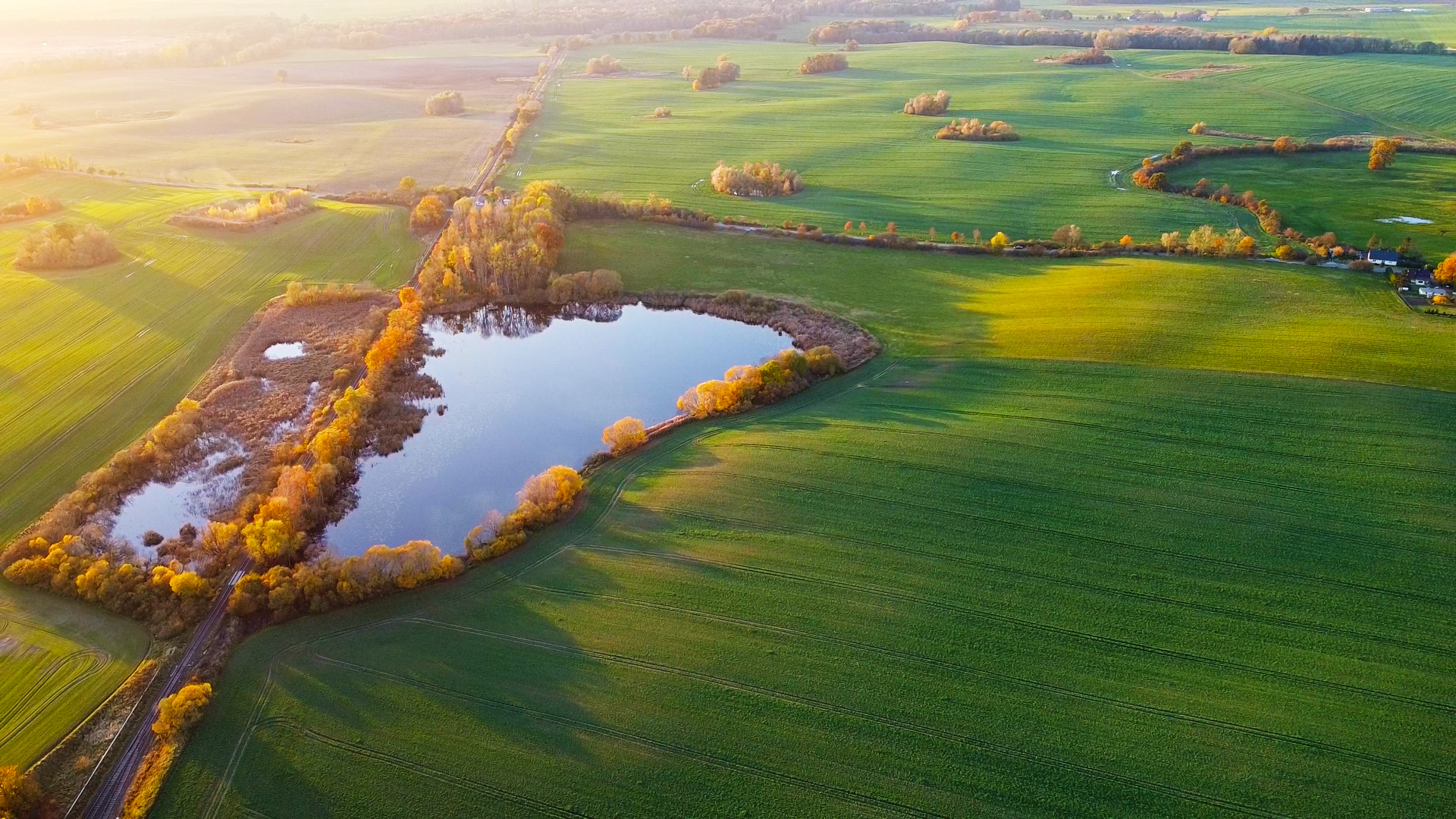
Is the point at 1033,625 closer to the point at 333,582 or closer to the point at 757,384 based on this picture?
the point at 757,384

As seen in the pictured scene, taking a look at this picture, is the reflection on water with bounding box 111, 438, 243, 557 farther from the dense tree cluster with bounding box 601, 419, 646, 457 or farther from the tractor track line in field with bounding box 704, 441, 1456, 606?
the tractor track line in field with bounding box 704, 441, 1456, 606

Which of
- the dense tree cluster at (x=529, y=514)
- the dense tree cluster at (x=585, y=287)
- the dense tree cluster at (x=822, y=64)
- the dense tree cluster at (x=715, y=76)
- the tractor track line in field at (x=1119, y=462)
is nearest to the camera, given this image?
the tractor track line in field at (x=1119, y=462)

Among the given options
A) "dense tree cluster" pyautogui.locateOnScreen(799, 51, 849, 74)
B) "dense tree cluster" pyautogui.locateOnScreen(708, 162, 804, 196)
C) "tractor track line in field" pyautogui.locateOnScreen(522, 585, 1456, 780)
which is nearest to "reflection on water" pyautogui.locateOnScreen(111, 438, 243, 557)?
"tractor track line in field" pyautogui.locateOnScreen(522, 585, 1456, 780)

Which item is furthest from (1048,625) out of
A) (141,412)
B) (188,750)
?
(141,412)

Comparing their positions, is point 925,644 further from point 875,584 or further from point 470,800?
point 470,800

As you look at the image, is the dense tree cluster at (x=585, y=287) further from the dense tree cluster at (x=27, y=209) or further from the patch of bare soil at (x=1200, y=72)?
the patch of bare soil at (x=1200, y=72)

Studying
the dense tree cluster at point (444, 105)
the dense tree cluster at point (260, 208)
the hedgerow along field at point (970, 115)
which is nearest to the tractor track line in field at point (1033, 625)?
the hedgerow along field at point (970, 115)

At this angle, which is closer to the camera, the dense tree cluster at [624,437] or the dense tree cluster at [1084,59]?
the dense tree cluster at [624,437]
